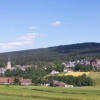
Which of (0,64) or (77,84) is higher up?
(0,64)

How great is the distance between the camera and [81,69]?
11050cm

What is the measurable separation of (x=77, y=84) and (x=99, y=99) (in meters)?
43.1

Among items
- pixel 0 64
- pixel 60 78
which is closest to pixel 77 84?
pixel 60 78

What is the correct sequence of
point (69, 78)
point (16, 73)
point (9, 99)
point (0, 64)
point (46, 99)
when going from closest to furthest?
point (9, 99)
point (46, 99)
point (69, 78)
point (16, 73)
point (0, 64)

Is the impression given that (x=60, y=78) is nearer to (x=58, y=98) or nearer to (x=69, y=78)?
(x=69, y=78)

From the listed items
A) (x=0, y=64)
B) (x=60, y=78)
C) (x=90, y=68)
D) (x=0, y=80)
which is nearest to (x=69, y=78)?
(x=60, y=78)

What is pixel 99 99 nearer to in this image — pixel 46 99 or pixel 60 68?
pixel 46 99

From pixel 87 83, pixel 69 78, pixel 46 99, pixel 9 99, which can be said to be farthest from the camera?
pixel 69 78

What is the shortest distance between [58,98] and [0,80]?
174 ft

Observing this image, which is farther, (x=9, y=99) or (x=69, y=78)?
(x=69, y=78)

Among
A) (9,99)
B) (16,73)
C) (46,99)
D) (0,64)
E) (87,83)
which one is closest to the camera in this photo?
(9,99)

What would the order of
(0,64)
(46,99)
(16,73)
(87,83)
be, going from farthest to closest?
(0,64) → (16,73) → (87,83) → (46,99)

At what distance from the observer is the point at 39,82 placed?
69.2 m

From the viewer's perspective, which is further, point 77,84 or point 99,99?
point 77,84
